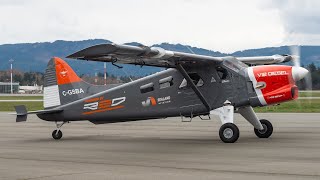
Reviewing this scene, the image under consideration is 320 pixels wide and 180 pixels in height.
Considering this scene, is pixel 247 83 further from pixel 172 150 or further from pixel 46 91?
pixel 46 91

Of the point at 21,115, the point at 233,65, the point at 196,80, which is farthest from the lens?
the point at 21,115

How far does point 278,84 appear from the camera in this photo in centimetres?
1781

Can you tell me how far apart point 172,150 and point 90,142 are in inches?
167

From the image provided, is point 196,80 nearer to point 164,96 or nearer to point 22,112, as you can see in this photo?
point 164,96

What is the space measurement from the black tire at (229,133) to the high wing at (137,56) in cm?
213

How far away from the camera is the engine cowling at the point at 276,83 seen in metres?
17.8

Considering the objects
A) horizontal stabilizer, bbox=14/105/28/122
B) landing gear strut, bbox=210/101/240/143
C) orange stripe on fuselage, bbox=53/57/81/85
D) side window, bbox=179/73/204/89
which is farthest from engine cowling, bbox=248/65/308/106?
horizontal stabilizer, bbox=14/105/28/122

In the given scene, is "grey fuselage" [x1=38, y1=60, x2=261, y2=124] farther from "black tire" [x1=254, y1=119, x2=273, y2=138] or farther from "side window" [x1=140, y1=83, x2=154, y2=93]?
"black tire" [x1=254, y1=119, x2=273, y2=138]

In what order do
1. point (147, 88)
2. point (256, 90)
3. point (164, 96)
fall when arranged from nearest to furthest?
point (256, 90) < point (164, 96) < point (147, 88)

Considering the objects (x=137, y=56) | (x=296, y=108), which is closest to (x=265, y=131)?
(x=137, y=56)

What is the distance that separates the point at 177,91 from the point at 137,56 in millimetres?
3276

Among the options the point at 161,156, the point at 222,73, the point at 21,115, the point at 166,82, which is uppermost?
the point at 222,73

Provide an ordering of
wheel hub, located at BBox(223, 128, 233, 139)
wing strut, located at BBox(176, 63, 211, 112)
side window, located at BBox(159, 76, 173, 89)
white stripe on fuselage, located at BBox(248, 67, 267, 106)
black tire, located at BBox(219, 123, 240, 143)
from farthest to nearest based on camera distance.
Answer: side window, located at BBox(159, 76, 173, 89) → wing strut, located at BBox(176, 63, 211, 112) → white stripe on fuselage, located at BBox(248, 67, 267, 106) → wheel hub, located at BBox(223, 128, 233, 139) → black tire, located at BBox(219, 123, 240, 143)

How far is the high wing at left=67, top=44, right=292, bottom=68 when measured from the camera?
14.6 metres
